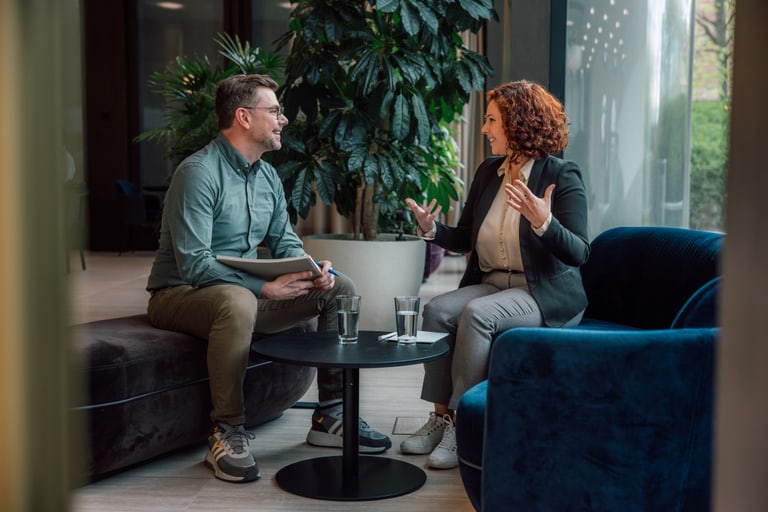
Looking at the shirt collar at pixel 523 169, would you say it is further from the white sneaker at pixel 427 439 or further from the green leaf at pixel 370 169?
the green leaf at pixel 370 169

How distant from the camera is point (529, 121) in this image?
111 inches

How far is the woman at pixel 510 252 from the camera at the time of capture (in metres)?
2.59

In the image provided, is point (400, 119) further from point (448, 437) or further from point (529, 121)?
point (448, 437)

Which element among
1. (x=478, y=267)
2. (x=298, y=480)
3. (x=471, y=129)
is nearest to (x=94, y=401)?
(x=298, y=480)

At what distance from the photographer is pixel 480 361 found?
102 inches

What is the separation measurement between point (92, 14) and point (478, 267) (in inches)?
303

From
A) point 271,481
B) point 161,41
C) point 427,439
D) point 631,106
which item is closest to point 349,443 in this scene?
point 271,481

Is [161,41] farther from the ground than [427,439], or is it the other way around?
[161,41]

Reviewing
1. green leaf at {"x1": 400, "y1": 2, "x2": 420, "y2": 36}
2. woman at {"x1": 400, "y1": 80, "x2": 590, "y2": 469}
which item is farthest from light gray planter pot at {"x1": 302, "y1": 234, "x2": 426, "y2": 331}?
woman at {"x1": 400, "y1": 80, "x2": 590, "y2": 469}

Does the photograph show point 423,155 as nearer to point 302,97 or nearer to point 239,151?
point 302,97

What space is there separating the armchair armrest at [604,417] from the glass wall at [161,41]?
29.3ft

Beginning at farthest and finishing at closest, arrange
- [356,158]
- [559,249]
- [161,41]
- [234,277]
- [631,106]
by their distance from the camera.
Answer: [161,41] < [356,158] < [631,106] < [234,277] < [559,249]

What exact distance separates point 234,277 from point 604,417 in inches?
57.1

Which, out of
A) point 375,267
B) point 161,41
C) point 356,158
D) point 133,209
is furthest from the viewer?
point 161,41
